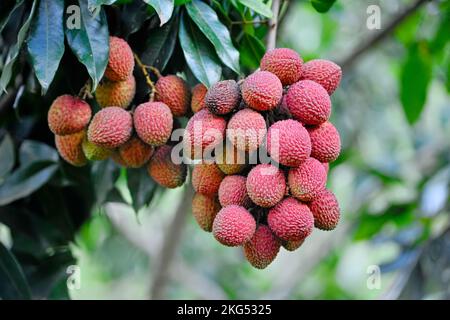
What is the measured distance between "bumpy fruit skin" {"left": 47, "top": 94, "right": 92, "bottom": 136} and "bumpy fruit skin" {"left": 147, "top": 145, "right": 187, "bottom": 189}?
0.12 meters

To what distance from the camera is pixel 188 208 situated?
1.81 metres

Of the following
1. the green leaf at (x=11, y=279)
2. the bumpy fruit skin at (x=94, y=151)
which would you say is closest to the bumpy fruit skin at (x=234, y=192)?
the bumpy fruit skin at (x=94, y=151)

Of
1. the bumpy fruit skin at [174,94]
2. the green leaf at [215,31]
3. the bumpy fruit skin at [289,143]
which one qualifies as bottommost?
the bumpy fruit skin at [174,94]

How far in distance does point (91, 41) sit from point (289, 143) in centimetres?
33

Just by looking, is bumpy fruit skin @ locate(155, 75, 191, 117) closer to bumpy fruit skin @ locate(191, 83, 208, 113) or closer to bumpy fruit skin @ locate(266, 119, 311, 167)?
bumpy fruit skin @ locate(191, 83, 208, 113)

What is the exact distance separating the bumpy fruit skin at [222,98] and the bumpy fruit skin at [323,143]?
0.11m

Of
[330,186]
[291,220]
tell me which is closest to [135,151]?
[291,220]

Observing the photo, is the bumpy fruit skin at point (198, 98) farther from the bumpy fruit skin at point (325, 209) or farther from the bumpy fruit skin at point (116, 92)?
the bumpy fruit skin at point (325, 209)

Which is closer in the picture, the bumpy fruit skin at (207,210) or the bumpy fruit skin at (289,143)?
the bumpy fruit skin at (289,143)

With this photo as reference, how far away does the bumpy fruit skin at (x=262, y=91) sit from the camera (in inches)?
33.3

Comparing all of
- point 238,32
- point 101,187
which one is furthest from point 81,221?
point 238,32

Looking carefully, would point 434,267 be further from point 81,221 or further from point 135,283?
point 135,283

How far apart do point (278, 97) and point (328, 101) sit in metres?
0.07

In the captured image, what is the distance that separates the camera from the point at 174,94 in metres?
0.97
